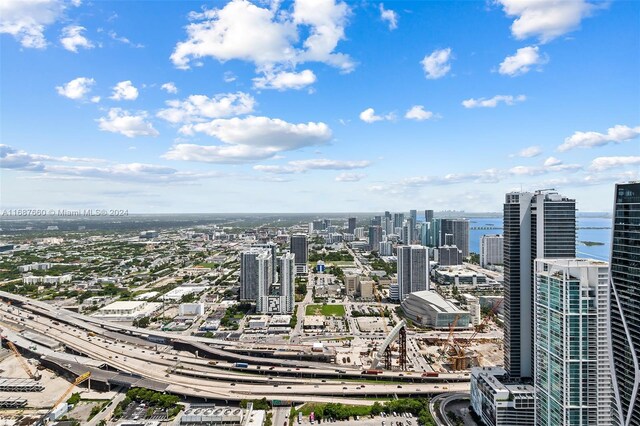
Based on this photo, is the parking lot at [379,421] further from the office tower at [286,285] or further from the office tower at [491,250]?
the office tower at [491,250]

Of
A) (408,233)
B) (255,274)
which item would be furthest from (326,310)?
(408,233)

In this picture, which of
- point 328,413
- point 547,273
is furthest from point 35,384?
point 547,273

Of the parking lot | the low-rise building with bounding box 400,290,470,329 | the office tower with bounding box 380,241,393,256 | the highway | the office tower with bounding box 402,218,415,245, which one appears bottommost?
the parking lot

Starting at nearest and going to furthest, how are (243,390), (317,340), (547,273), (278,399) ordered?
1. (547,273)
2. (278,399)
3. (243,390)
4. (317,340)

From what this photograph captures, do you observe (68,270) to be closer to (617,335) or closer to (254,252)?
(254,252)

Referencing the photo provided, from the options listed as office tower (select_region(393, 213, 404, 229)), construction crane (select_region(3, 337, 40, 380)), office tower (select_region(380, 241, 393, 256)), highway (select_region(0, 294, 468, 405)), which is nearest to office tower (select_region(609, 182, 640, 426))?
highway (select_region(0, 294, 468, 405))

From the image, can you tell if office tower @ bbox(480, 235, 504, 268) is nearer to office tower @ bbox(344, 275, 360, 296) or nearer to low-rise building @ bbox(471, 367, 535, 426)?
office tower @ bbox(344, 275, 360, 296)

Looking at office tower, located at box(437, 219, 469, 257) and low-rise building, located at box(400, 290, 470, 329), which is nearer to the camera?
low-rise building, located at box(400, 290, 470, 329)
